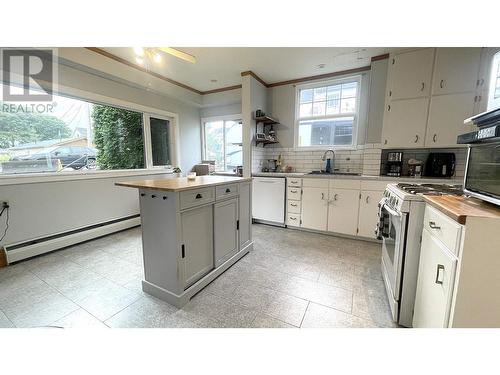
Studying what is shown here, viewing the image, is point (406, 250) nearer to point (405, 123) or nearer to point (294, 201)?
point (294, 201)

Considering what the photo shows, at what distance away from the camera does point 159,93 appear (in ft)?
12.2

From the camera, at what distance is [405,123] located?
2.74 m

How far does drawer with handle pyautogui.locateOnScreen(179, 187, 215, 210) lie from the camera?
1.59 meters

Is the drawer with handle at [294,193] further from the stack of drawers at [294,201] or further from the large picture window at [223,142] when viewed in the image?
the large picture window at [223,142]

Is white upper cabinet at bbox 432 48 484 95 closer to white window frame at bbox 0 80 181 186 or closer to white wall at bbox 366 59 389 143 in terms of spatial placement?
white wall at bbox 366 59 389 143

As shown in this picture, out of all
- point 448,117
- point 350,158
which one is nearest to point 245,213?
point 350,158

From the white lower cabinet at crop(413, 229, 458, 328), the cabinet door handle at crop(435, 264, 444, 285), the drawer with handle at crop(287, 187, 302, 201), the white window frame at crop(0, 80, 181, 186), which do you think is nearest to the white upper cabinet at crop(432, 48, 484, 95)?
the drawer with handle at crop(287, 187, 302, 201)

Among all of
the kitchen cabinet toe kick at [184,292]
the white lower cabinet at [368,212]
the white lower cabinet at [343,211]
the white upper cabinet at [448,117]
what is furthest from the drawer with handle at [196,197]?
the white upper cabinet at [448,117]

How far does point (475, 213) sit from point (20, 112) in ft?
13.3

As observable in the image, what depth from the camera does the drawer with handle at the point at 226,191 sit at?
6.49 feet

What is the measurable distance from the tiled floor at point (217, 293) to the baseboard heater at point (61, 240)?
10 centimetres

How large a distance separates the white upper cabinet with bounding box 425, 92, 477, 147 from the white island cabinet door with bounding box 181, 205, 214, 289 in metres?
3.01

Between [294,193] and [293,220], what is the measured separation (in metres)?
0.46
